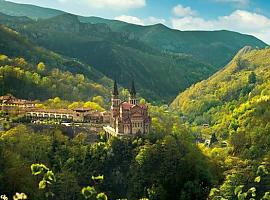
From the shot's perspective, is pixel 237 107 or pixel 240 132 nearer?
pixel 240 132

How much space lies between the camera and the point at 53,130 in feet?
297

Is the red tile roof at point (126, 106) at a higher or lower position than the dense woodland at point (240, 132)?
higher

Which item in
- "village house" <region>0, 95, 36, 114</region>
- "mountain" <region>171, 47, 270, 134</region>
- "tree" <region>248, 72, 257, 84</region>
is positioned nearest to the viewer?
"village house" <region>0, 95, 36, 114</region>

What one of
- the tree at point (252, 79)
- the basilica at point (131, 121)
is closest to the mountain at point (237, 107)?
the tree at point (252, 79)

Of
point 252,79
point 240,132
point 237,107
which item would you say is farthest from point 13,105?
point 252,79

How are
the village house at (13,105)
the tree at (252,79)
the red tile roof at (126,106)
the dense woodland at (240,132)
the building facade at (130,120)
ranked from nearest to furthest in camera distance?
the dense woodland at (240,132)
the building facade at (130,120)
the red tile roof at (126,106)
the village house at (13,105)
the tree at (252,79)

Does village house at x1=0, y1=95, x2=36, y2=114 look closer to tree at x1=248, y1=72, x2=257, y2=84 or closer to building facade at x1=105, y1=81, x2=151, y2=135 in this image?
building facade at x1=105, y1=81, x2=151, y2=135

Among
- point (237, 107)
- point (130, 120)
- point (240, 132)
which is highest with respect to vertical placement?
point (130, 120)

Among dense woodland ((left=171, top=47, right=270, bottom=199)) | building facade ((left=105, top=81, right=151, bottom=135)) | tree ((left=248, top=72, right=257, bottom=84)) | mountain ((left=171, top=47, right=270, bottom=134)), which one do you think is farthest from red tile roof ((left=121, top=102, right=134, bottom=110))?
tree ((left=248, top=72, right=257, bottom=84))

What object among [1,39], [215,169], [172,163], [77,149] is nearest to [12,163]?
[77,149]


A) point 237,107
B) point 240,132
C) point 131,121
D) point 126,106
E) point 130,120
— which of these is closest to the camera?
point 130,120

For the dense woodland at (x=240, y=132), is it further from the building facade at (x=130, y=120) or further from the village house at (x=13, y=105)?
the village house at (x=13, y=105)

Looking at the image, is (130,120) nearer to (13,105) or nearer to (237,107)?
(13,105)

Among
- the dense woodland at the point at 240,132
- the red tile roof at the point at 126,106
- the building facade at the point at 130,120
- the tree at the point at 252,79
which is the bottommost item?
the dense woodland at the point at 240,132
